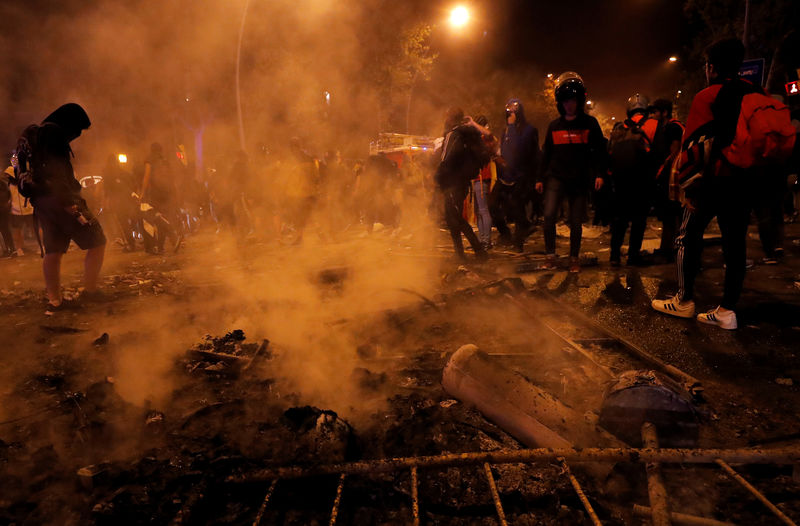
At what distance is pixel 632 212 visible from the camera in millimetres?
4684

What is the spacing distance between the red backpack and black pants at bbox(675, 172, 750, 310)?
15 cm

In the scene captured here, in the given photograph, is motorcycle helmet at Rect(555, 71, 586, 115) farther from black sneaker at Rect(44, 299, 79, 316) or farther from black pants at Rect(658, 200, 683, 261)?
black sneaker at Rect(44, 299, 79, 316)

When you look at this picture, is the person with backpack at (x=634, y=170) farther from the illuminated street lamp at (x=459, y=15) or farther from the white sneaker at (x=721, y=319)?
the illuminated street lamp at (x=459, y=15)

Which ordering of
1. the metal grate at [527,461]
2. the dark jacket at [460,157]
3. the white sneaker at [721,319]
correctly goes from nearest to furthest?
the metal grate at [527,461], the white sneaker at [721,319], the dark jacket at [460,157]

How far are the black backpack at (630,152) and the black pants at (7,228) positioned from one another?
1060 cm

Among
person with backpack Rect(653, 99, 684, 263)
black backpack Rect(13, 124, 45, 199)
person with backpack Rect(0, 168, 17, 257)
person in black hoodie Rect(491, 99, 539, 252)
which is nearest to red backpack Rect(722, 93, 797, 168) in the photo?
person with backpack Rect(653, 99, 684, 263)

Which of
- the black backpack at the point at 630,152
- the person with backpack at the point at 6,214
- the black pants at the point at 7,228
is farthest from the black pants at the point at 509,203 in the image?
the black pants at the point at 7,228

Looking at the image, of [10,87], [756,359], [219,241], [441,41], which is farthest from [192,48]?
[441,41]

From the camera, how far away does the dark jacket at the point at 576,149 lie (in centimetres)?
448

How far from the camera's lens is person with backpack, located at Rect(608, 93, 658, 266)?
457 cm

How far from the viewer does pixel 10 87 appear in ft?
18.4

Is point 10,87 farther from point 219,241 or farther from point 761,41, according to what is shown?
point 761,41

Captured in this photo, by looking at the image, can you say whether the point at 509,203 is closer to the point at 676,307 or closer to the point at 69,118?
the point at 676,307

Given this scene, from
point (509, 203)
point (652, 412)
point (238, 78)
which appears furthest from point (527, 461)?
point (238, 78)
